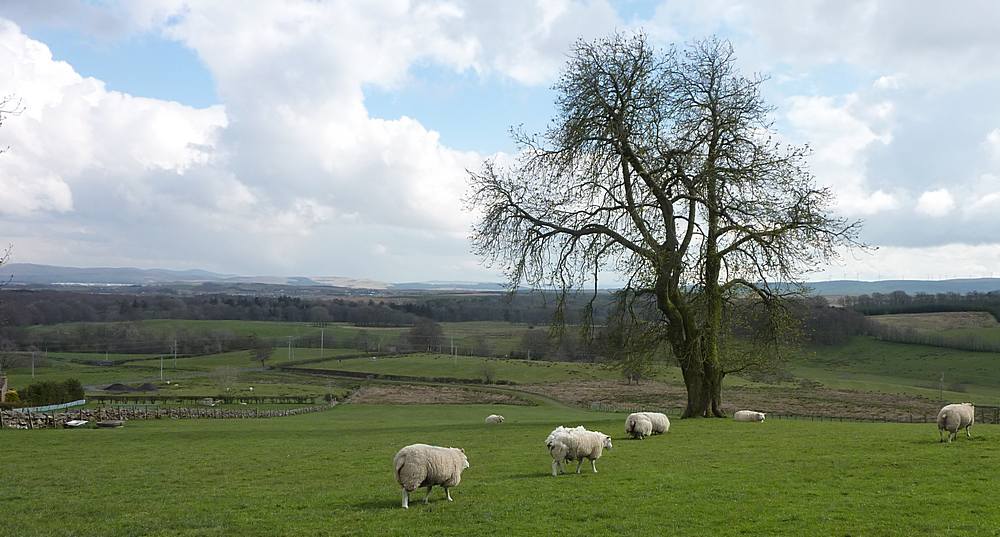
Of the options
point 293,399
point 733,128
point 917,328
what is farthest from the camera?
point 917,328

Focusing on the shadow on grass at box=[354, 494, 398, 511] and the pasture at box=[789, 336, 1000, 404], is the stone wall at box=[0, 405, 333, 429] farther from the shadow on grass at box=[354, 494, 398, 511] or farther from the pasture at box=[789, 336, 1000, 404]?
Result: the pasture at box=[789, 336, 1000, 404]

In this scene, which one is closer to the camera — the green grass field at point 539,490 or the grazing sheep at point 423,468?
the green grass field at point 539,490

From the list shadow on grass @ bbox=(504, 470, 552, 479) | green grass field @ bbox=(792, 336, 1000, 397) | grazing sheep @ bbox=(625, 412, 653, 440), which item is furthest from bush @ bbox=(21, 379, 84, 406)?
green grass field @ bbox=(792, 336, 1000, 397)

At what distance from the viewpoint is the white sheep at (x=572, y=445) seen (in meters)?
16.0

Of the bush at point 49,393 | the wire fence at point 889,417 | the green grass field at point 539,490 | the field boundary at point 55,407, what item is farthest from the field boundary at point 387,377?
the green grass field at point 539,490

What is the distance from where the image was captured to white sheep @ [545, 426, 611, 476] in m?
16.0

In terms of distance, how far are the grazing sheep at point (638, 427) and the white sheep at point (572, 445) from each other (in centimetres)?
776

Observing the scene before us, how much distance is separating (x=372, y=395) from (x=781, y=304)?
158ft

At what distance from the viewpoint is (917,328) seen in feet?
369

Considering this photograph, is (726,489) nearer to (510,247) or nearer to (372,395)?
(510,247)

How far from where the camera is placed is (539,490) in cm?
1425

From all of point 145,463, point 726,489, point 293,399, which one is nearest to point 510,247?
point 145,463

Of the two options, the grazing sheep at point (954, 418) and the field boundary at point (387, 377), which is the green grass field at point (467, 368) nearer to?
the field boundary at point (387, 377)

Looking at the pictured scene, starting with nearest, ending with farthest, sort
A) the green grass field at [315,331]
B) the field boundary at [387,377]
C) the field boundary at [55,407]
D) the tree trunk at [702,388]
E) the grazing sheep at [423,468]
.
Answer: the grazing sheep at [423,468], the tree trunk at [702,388], the field boundary at [55,407], the field boundary at [387,377], the green grass field at [315,331]
